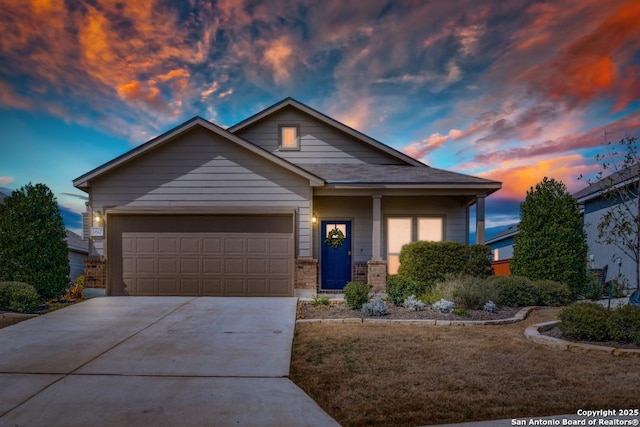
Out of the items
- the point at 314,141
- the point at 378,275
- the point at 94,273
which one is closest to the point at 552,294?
the point at 378,275

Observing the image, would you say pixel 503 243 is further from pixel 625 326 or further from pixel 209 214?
pixel 209 214

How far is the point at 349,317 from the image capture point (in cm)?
848

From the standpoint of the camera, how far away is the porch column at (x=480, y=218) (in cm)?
1213

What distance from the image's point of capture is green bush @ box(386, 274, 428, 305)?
9.79 meters

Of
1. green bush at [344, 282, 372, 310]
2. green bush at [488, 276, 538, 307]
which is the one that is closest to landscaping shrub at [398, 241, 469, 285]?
green bush at [488, 276, 538, 307]

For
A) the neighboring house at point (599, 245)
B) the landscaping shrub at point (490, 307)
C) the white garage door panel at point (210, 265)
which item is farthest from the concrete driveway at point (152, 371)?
the neighboring house at point (599, 245)

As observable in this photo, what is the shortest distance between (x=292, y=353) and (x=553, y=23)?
450 inches

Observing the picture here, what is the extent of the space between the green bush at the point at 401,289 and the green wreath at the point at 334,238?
335 centimetres

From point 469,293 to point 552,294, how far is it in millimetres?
2647

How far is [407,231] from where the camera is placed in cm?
1357

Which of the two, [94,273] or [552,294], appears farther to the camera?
[94,273]

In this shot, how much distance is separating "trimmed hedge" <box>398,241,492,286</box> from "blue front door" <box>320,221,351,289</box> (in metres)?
2.67

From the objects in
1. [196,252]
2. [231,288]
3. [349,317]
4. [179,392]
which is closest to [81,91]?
[196,252]

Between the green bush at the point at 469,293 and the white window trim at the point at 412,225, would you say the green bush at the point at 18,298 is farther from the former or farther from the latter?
the white window trim at the point at 412,225
